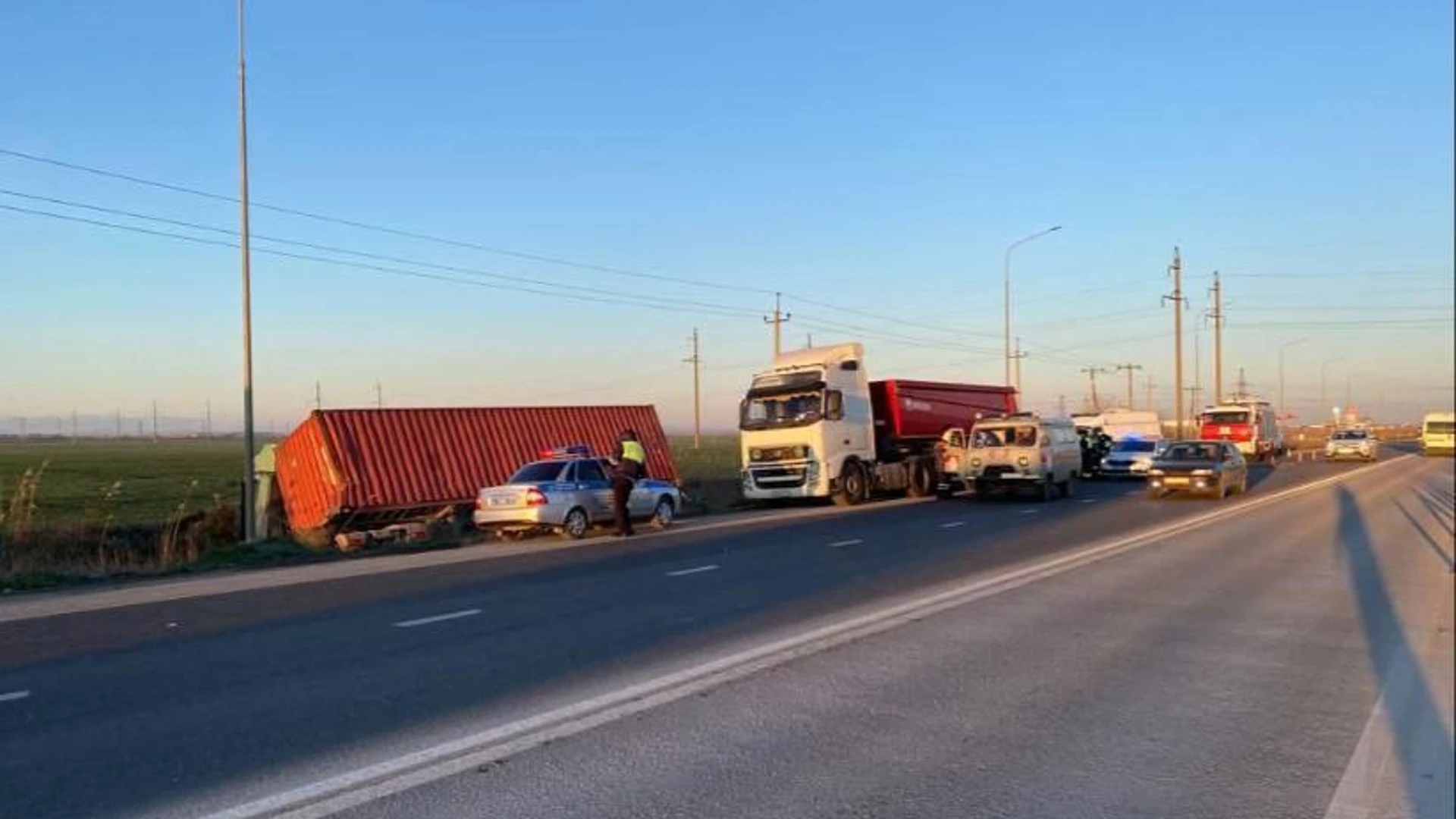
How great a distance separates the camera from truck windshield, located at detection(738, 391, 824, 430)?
28094 mm

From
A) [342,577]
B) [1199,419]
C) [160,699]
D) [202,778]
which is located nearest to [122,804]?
[202,778]

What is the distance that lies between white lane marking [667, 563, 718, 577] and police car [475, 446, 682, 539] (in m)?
5.38

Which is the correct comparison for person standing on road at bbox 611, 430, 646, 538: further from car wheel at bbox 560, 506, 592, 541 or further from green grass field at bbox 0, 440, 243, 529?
green grass field at bbox 0, 440, 243, 529

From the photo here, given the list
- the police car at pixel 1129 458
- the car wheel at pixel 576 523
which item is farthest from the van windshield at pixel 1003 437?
the police car at pixel 1129 458

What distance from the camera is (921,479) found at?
3259 centimetres

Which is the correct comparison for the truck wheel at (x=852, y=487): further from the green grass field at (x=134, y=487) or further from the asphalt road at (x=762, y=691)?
the asphalt road at (x=762, y=691)

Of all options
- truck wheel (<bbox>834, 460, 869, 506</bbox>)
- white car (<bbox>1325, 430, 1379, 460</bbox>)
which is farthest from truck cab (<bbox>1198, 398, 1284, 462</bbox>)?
truck wheel (<bbox>834, 460, 869, 506</bbox>)

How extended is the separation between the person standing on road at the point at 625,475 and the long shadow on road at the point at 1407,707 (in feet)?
37.8

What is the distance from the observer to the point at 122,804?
17.7 feet

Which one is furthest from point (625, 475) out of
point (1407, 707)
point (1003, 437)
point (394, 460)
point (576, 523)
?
point (1407, 707)

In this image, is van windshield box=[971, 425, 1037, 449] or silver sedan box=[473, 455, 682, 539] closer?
silver sedan box=[473, 455, 682, 539]

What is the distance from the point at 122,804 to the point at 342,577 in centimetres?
1080

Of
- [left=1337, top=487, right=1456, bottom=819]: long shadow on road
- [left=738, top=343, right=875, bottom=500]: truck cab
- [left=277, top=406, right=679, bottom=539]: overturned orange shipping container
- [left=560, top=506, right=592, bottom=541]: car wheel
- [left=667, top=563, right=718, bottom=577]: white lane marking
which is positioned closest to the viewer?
[left=1337, top=487, right=1456, bottom=819]: long shadow on road

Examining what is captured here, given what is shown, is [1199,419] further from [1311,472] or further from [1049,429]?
[1049,429]
